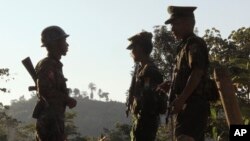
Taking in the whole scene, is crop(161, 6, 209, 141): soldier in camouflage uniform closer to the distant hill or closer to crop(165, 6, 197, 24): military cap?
crop(165, 6, 197, 24): military cap

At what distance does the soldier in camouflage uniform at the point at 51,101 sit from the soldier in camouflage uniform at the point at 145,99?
3.66ft

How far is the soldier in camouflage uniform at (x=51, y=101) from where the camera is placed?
249 inches

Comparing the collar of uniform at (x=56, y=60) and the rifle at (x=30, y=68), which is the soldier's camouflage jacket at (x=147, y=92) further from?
the rifle at (x=30, y=68)

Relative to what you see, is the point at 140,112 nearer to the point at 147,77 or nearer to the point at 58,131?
the point at 147,77

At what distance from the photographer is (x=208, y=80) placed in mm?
5348

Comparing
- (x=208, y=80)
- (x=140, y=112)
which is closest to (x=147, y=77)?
(x=140, y=112)

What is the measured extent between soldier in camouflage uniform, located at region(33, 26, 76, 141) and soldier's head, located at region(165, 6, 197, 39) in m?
1.76

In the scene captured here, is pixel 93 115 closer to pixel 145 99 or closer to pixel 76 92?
pixel 76 92

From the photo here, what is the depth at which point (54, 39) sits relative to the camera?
21.8ft

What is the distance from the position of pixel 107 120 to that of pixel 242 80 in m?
156

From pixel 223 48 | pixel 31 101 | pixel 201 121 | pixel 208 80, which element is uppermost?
pixel 31 101

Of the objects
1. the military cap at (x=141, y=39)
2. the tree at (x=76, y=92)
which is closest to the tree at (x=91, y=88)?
the tree at (x=76, y=92)

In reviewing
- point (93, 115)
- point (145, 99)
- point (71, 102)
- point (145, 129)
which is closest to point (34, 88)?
point (71, 102)

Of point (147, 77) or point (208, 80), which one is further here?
point (147, 77)
